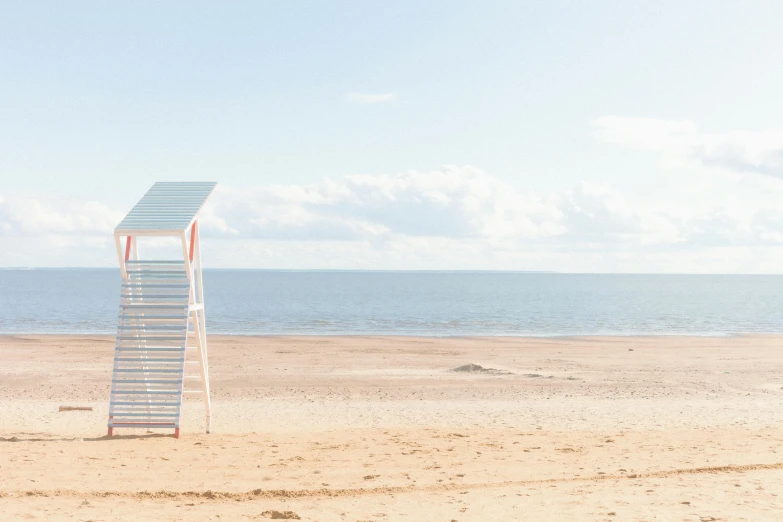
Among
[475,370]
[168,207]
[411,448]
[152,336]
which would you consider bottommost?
[475,370]

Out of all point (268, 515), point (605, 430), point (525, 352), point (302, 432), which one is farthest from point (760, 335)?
point (268, 515)

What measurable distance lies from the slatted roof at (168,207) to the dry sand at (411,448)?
3.14 meters

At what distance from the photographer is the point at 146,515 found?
7547mm

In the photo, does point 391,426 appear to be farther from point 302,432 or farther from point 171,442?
point 171,442

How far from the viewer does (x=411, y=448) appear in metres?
11.0

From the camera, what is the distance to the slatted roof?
11547 mm

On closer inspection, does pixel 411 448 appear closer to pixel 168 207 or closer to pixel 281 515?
pixel 281 515

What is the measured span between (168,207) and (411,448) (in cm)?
518

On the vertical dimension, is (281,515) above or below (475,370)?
above

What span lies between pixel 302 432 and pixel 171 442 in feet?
6.98

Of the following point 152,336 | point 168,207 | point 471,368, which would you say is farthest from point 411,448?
point 471,368

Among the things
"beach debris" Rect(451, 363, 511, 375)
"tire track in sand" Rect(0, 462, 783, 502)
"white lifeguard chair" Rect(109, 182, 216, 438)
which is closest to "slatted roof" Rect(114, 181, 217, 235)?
"white lifeguard chair" Rect(109, 182, 216, 438)

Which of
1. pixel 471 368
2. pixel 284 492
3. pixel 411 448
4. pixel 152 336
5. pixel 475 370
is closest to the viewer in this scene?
pixel 284 492

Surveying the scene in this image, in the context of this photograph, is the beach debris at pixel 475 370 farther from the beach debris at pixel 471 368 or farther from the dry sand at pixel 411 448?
the dry sand at pixel 411 448
